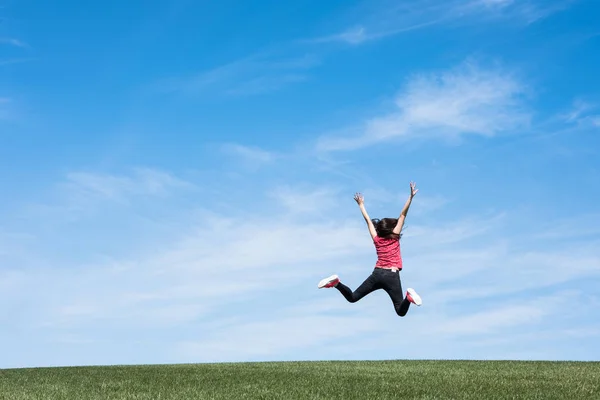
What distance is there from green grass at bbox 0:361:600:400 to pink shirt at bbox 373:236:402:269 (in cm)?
238

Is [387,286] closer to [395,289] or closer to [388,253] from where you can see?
[395,289]

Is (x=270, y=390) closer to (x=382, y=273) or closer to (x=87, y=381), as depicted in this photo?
(x=382, y=273)

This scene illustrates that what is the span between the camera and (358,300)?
14.3 metres

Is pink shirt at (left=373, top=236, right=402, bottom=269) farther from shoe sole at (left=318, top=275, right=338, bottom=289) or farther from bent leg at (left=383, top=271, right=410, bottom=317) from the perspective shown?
shoe sole at (left=318, top=275, right=338, bottom=289)

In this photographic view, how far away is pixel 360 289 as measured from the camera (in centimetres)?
1414

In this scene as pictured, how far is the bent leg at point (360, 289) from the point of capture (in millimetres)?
14055

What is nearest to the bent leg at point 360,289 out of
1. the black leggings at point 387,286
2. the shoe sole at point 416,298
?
the black leggings at point 387,286

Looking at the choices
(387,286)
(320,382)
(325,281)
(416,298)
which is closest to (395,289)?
(387,286)

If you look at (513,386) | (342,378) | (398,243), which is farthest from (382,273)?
(513,386)

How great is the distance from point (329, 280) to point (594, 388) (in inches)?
219

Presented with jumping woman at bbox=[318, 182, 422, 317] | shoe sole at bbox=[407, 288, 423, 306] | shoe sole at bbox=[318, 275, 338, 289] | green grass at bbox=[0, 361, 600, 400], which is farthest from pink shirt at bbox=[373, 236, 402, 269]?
green grass at bbox=[0, 361, 600, 400]

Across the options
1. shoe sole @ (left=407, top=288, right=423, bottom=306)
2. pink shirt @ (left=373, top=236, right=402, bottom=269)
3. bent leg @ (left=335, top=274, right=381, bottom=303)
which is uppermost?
pink shirt @ (left=373, top=236, right=402, bottom=269)

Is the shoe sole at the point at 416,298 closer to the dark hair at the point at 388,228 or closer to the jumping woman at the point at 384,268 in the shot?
the jumping woman at the point at 384,268

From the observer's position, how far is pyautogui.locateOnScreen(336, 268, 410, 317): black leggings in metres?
13.8
